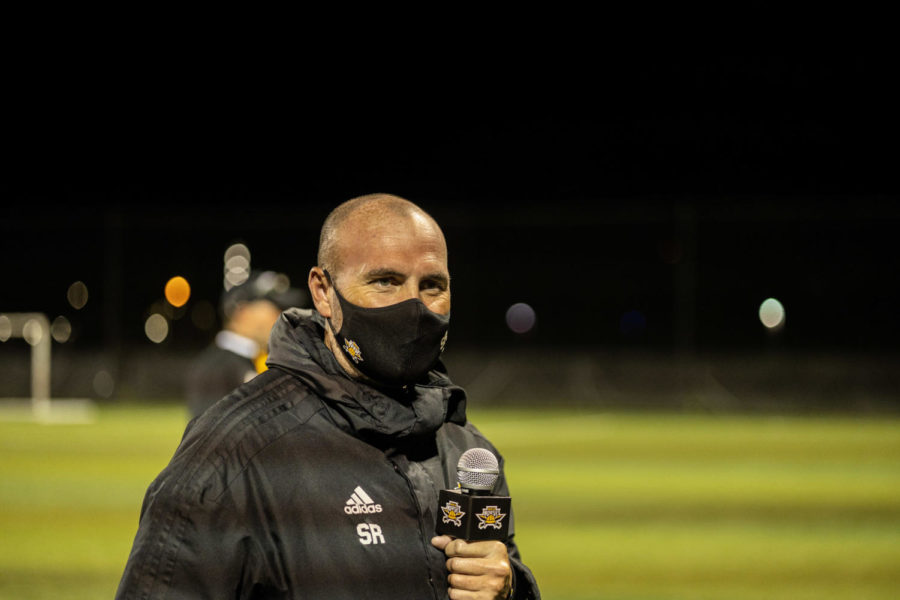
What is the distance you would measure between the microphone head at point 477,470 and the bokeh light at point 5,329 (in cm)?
2209

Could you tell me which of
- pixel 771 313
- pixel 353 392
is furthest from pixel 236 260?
pixel 353 392

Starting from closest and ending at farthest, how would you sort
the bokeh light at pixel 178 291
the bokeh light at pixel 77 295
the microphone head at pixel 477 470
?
the microphone head at pixel 477 470, the bokeh light at pixel 178 291, the bokeh light at pixel 77 295

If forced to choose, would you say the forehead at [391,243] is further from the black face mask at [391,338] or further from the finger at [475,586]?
the finger at [475,586]

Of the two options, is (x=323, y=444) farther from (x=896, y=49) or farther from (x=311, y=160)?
(x=896, y=49)

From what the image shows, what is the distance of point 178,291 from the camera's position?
76.1 ft

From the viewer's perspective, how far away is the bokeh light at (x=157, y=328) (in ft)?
74.4

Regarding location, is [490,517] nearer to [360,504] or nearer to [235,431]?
[360,504]

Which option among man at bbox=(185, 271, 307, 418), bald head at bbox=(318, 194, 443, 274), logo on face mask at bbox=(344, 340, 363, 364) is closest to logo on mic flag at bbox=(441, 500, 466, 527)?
logo on face mask at bbox=(344, 340, 363, 364)

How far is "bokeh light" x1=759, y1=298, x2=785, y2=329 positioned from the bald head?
1967 cm

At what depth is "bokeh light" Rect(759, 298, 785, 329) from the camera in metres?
21.2

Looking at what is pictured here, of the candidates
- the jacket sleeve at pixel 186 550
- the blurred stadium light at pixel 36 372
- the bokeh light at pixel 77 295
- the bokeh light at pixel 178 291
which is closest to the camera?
the jacket sleeve at pixel 186 550

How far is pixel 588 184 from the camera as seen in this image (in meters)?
41.1

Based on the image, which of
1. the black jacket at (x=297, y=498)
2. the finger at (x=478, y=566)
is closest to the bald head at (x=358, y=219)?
the black jacket at (x=297, y=498)

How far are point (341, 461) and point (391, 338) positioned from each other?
33 cm
